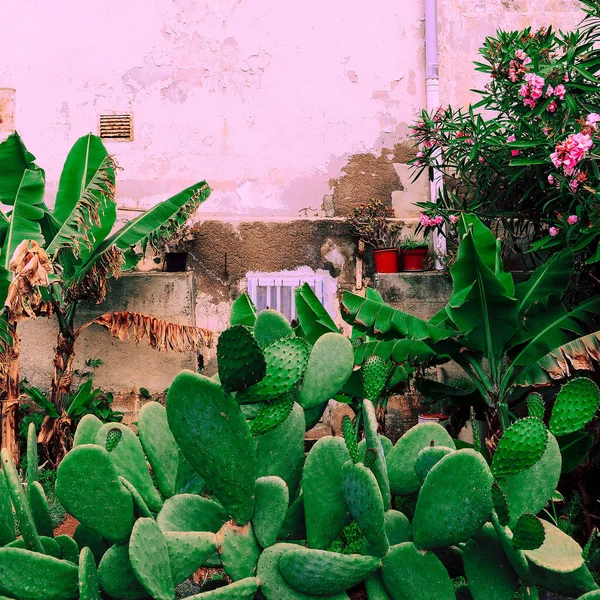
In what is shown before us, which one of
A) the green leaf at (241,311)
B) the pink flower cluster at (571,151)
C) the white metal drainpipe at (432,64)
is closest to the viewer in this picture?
the green leaf at (241,311)

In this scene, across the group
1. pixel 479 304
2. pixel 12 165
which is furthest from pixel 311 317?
pixel 12 165

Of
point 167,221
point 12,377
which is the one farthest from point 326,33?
point 12,377

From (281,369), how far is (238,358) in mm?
213

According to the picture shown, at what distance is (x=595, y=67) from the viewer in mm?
4859

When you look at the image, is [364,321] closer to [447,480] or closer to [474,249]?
[474,249]

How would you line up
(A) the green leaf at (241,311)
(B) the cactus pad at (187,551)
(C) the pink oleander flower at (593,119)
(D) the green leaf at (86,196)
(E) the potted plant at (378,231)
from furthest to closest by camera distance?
(E) the potted plant at (378,231)
(D) the green leaf at (86,196)
(C) the pink oleander flower at (593,119)
(A) the green leaf at (241,311)
(B) the cactus pad at (187,551)

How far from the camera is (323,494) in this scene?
5.86 feet

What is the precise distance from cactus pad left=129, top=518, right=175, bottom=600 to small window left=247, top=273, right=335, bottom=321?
5.62 meters

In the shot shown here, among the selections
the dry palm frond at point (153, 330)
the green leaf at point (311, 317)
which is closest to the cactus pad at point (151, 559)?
the green leaf at point (311, 317)

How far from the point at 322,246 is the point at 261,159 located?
1.09 metres

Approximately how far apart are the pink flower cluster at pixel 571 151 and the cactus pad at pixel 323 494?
3.53 m

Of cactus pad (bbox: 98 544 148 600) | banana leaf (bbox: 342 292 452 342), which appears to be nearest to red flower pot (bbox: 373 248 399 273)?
banana leaf (bbox: 342 292 452 342)

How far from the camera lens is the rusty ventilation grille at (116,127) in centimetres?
735

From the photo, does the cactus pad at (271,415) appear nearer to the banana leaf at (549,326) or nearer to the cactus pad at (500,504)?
the cactus pad at (500,504)
